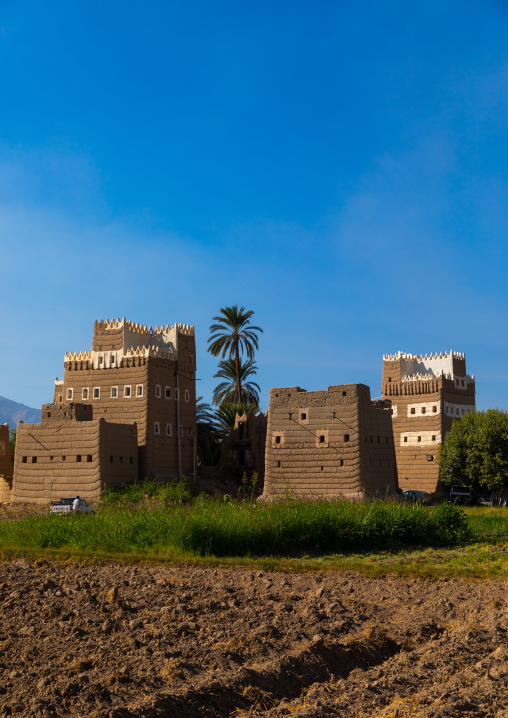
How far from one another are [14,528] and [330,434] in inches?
502

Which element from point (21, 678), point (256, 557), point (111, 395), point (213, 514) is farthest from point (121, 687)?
point (111, 395)

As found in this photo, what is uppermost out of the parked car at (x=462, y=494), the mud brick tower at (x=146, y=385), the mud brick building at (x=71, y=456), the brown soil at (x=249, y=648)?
the mud brick tower at (x=146, y=385)

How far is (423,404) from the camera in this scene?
1764 inches

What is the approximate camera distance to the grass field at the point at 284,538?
51.2ft

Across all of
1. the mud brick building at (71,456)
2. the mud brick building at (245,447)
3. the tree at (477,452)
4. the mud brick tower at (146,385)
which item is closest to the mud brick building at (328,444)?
the mud brick building at (71,456)

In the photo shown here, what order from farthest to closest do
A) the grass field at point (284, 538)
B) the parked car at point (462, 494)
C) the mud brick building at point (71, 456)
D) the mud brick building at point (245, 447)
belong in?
the parked car at point (462, 494) → the mud brick building at point (245, 447) → the mud brick building at point (71, 456) → the grass field at point (284, 538)

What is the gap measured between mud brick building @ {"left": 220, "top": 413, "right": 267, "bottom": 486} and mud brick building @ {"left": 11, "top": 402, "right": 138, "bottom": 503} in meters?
8.68

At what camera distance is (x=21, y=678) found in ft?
24.0

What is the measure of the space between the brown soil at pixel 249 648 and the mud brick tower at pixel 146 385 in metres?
22.9

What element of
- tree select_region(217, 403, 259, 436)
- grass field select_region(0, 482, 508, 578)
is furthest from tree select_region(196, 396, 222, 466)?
grass field select_region(0, 482, 508, 578)

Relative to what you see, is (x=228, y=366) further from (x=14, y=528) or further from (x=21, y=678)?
(x=21, y=678)

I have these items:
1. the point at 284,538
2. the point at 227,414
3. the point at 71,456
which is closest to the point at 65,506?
the point at 71,456

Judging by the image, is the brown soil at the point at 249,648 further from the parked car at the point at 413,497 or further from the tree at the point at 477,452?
the tree at the point at 477,452

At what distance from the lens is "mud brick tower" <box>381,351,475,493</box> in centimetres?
4416
